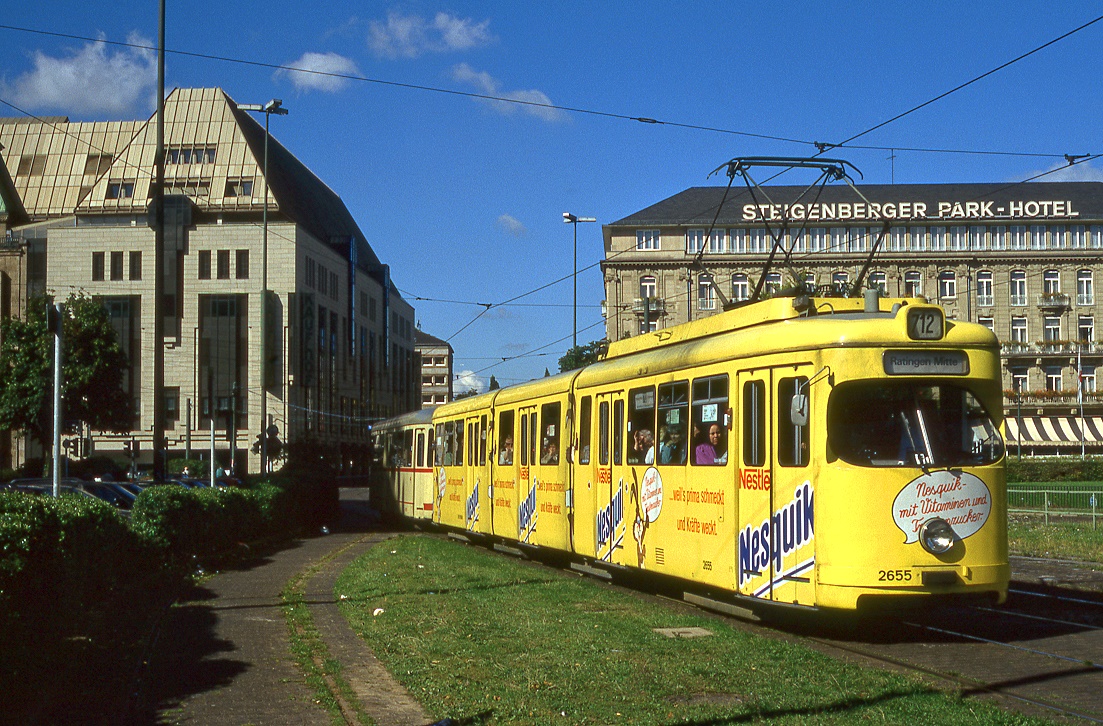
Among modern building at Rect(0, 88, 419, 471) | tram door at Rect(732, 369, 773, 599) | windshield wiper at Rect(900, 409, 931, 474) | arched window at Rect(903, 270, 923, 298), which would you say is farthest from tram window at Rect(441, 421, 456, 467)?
arched window at Rect(903, 270, 923, 298)

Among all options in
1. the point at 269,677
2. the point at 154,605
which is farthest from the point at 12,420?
the point at 269,677

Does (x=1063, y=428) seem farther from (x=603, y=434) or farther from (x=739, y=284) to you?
(x=603, y=434)

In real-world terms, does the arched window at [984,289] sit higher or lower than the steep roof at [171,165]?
lower

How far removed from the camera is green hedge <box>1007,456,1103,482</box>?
52938 mm

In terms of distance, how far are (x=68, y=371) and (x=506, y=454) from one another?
3409 cm

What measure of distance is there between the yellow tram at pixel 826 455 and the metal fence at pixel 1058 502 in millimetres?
18645

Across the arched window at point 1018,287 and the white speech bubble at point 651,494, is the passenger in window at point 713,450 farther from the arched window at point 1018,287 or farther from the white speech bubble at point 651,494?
the arched window at point 1018,287

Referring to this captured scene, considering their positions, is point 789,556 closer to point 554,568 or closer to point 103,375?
point 554,568

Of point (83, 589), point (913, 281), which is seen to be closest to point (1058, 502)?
point (83, 589)

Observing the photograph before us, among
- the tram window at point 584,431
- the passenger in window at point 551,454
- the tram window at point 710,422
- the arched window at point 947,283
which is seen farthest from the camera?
the arched window at point 947,283

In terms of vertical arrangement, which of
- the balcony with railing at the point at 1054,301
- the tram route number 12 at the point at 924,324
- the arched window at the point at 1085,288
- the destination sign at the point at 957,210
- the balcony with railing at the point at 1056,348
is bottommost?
the tram route number 12 at the point at 924,324

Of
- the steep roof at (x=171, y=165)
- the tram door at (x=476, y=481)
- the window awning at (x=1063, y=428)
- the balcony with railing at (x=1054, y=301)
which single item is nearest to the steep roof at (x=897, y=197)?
the balcony with railing at (x=1054, y=301)

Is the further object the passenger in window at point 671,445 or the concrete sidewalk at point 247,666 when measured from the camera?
the passenger in window at point 671,445

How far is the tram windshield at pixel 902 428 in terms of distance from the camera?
11.7m
